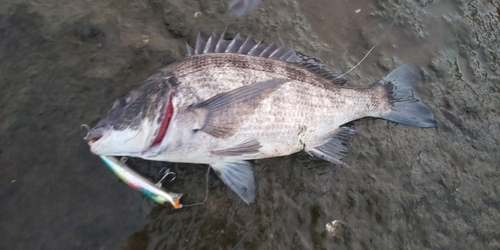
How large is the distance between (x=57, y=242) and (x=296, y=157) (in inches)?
69.9

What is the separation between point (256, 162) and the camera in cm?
285

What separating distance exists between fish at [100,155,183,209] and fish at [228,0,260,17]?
2012 millimetres

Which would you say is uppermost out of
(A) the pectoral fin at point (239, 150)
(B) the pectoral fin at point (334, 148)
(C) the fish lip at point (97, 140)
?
(C) the fish lip at point (97, 140)

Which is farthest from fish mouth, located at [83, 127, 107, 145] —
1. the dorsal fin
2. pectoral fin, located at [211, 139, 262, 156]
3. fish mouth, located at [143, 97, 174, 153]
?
the dorsal fin

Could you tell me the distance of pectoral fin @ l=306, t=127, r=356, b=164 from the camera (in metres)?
2.90

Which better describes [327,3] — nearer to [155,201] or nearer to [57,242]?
[155,201]

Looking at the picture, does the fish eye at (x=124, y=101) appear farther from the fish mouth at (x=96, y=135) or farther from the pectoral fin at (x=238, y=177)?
the pectoral fin at (x=238, y=177)

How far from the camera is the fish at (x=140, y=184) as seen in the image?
247 centimetres

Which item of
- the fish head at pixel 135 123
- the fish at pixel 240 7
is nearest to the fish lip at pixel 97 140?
the fish head at pixel 135 123

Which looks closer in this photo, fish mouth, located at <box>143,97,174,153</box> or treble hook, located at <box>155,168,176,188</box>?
fish mouth, located at <box>143,97,174,153</box>

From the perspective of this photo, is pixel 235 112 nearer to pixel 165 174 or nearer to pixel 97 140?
pixel 165 174

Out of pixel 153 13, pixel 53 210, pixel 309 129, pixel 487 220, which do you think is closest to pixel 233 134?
pixel 309 129

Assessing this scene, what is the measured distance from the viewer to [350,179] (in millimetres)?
2936

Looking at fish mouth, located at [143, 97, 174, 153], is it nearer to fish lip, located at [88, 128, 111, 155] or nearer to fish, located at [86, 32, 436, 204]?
fish, located at [86, 32, 436, 204]
